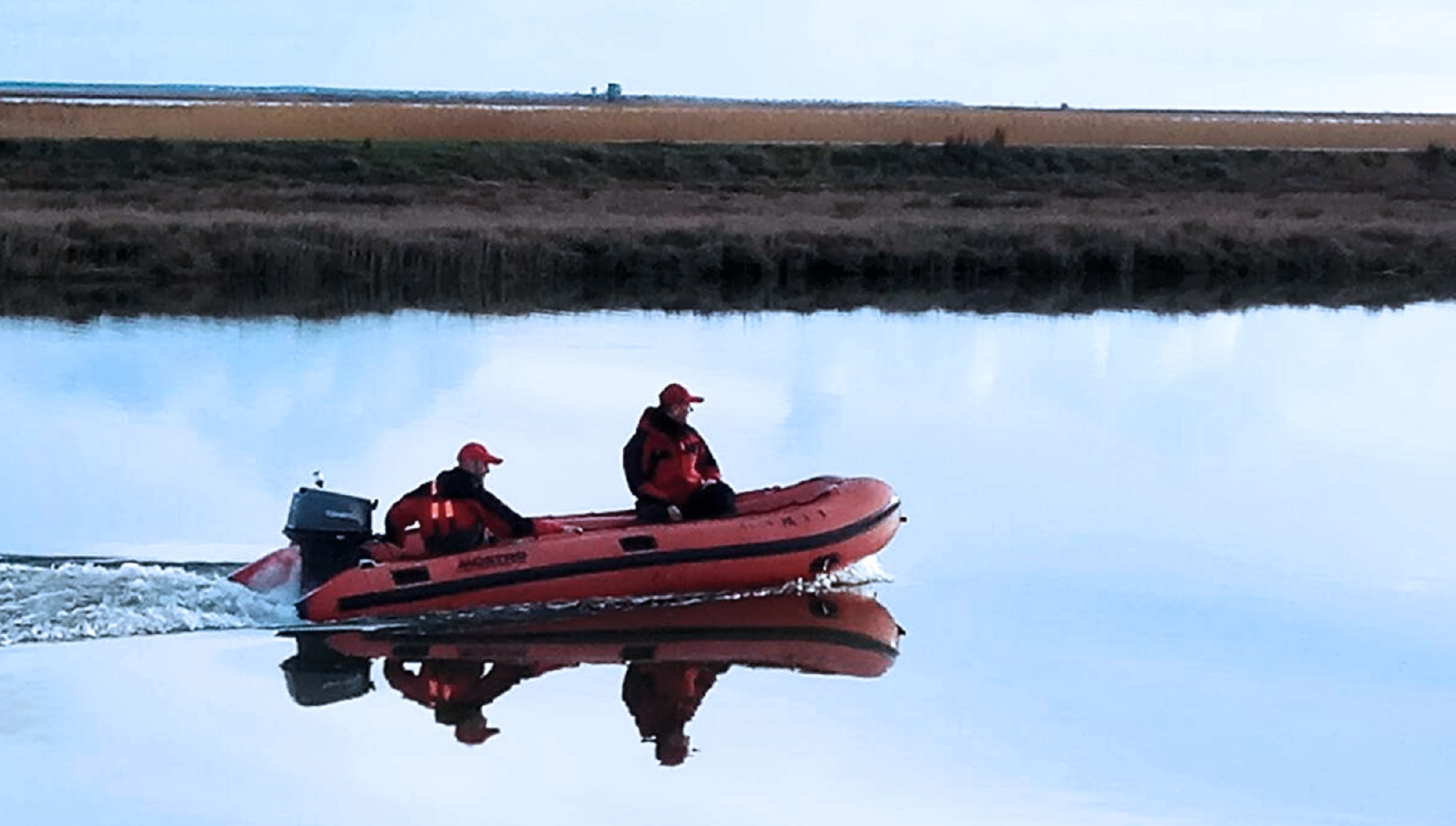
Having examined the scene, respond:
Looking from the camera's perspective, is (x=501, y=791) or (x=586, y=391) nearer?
(x=501, y=791)

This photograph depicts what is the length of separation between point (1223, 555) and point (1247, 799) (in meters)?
4.09

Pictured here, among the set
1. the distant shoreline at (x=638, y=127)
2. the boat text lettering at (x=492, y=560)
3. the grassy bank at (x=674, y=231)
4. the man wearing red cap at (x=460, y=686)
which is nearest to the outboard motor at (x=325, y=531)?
the boat text lettering at (x=492, y=560)

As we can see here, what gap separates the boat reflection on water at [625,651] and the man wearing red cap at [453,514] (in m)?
0.40

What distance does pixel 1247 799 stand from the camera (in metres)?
8.82

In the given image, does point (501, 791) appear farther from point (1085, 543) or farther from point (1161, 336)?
point (1161, 336)

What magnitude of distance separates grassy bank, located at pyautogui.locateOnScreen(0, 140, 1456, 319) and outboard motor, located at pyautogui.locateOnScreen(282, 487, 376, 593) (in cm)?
1100

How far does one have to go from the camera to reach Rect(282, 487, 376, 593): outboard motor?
11102mm

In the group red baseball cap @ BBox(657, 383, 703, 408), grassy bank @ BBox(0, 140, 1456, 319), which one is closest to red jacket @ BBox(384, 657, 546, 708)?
red baseball cap @ BBox(657, 383, 703, 408)

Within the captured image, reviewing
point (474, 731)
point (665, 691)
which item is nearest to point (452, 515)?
point (665, 691)

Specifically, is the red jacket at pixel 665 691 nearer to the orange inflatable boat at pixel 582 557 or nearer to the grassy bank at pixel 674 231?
the orange inflatable boat at pixel 582 557

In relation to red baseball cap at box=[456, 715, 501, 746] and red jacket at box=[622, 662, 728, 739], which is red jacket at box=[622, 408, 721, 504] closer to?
red jacket at box=[622, 662, 728, 739]

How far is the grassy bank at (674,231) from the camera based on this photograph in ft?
77.3

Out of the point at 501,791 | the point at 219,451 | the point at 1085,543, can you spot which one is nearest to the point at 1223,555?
the point at 1085,543

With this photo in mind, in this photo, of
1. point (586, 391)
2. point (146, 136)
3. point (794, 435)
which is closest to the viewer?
point (794, 435)
